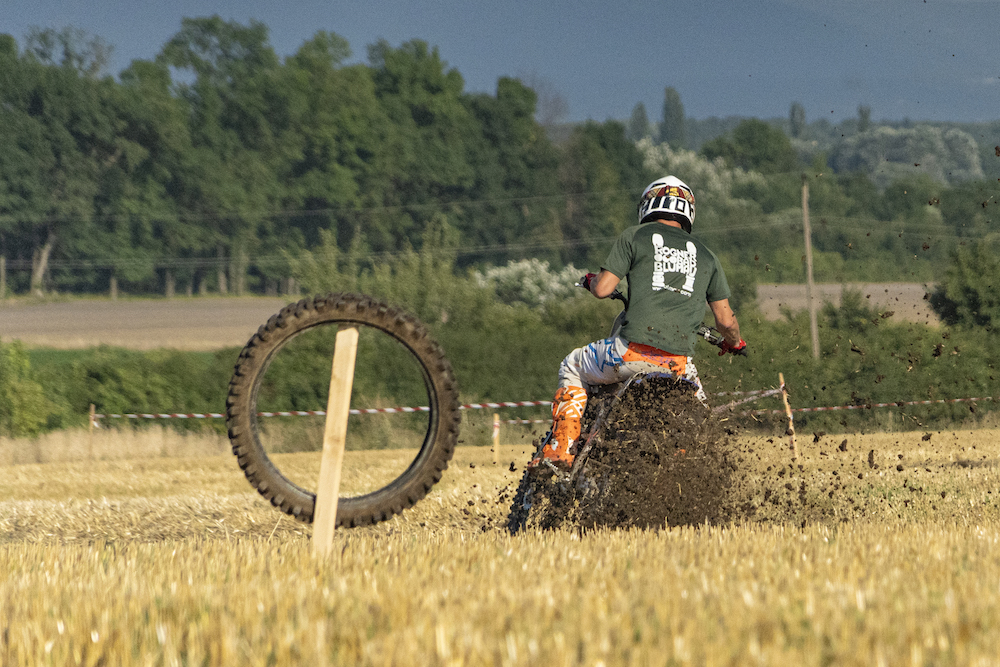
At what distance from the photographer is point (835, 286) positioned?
7025cm

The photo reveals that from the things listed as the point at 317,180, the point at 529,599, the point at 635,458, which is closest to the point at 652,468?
the point at 635,458

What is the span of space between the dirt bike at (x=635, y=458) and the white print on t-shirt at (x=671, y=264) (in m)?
0.32

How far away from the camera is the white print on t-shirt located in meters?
7.02

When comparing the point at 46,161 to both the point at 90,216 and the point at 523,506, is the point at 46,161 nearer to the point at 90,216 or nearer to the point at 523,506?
the point at 90,216

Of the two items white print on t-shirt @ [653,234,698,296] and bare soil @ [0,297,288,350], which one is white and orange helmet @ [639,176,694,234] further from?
bare soil @ [0,297,288,350]

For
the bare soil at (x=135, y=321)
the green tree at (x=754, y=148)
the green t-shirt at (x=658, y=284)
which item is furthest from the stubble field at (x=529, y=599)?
the green tree at (x=754, y=148)

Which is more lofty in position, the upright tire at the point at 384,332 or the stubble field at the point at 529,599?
the upright tire at the point at 384,332

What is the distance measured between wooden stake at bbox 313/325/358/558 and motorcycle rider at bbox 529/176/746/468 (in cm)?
172

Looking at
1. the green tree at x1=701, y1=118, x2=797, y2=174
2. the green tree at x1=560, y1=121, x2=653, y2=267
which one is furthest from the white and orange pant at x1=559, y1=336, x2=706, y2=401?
the green tree at x1=701, y1=118, x2=797, y2=174

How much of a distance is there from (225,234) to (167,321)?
1342 cm

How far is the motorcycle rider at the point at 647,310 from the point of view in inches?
275

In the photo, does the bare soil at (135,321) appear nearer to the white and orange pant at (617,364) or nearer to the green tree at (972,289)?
the green tree at (972,289)

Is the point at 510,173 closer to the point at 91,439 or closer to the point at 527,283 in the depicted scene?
the point at 527,283

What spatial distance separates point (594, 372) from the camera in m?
7.13
